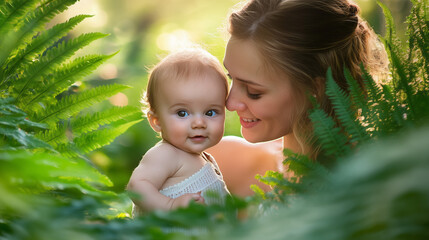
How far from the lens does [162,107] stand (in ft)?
5.41

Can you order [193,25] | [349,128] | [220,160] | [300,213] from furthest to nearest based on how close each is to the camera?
[193,25] < [220,160] < [349,128] < [300,213]

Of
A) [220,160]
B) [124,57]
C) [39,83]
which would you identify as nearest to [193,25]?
[124,57]

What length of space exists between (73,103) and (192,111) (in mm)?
654

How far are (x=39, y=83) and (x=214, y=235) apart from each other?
721mm

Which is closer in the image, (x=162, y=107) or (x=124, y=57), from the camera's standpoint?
(x=162, y=107)

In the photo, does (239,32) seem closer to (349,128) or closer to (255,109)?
(255,109)

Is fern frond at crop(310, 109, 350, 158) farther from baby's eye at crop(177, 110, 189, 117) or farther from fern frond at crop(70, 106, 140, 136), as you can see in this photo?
baby's eye at crop(177, 110, 189, 117)

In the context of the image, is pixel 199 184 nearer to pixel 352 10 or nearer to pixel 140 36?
pixel 352 10

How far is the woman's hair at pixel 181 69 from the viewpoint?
1633 millimetres

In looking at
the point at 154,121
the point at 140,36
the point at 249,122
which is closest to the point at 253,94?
the point at 249,122

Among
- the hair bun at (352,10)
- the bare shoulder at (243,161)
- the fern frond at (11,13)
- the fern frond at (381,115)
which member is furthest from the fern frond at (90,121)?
the bare shoulder at (243,161)

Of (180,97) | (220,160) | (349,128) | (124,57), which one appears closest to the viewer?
(349,128)

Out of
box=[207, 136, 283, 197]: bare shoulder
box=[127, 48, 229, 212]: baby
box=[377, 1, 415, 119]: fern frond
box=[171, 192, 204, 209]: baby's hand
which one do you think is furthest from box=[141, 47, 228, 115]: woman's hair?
box=[377, 1, 415, 119]: fern frond

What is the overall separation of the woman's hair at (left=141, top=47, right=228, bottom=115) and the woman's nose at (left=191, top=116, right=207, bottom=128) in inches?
5.9
